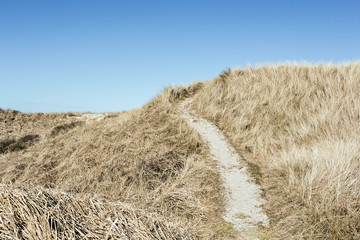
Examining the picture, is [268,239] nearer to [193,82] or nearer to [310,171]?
[310,171]

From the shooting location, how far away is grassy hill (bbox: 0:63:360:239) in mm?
3266

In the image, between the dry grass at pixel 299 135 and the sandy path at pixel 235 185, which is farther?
the sandy path at pixel 235 185

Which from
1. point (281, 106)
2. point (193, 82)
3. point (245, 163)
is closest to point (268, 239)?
point (245, 163)

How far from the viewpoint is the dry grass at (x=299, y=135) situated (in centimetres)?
482

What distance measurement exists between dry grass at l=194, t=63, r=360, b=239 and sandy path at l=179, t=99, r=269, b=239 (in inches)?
11.2

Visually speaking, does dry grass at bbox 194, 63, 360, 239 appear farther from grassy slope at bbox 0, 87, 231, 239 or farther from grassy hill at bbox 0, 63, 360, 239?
grassy slope at bbox 0, 87, 231, 239

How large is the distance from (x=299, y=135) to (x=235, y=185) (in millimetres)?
3046

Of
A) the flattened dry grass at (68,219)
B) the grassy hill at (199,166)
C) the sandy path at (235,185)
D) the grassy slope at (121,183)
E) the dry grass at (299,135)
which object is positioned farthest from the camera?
the sandy path at (235,185)

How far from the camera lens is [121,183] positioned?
21.4ft

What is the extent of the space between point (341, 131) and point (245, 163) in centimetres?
310

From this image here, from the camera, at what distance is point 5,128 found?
15.0m

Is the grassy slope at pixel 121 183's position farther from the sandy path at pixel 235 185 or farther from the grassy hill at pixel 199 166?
the sandy path at pixel 235 185

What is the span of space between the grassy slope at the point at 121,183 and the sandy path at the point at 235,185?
1.01ft

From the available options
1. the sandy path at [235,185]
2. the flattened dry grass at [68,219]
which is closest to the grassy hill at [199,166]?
the flattened dry grass at [68,219]
